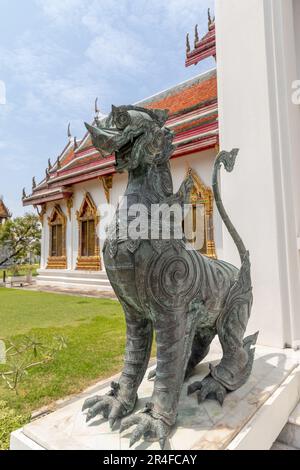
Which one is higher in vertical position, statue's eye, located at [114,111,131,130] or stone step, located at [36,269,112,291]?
statue's eye, located at [114,111,131,130]

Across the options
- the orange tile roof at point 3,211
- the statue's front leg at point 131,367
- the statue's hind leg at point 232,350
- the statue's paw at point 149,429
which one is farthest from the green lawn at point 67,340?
the orange tile roof at point 3,211

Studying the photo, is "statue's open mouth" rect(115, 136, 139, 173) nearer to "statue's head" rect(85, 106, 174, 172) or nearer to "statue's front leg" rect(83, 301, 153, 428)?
"statue's head" rect(85, 106, 174, 172)

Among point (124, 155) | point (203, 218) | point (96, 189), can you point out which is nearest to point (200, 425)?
point (124, 155)

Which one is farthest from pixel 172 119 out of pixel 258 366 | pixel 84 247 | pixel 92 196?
pixel 258 366

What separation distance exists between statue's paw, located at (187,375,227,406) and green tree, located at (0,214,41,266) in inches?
517

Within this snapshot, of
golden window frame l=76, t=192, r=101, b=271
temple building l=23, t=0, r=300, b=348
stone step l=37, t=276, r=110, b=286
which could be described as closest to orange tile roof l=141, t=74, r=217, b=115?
golden window frame l=76, t=192, r=101, b=271

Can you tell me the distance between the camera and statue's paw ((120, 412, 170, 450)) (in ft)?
2.96

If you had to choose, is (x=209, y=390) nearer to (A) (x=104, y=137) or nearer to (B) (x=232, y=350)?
(B) (x=232, y=350)

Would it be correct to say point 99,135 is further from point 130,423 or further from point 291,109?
point 291,109

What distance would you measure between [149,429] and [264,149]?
1.75 meters

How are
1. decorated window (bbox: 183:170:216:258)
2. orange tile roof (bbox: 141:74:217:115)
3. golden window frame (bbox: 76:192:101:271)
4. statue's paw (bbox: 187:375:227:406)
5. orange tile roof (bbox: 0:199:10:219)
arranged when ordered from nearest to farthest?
statue's paw (bbox: 187:375:227:406), decorated window (bbox: 183:170:216:258), orange tile roof (bbox: 141:74:217:115), golden window frame (bbox: 76:192:101:271), orange tile roof (bbox: 0:199:10:219)

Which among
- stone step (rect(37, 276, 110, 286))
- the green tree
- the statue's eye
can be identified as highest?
the green tree

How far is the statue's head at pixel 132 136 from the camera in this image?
3.17 feet

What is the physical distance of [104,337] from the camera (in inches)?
159
